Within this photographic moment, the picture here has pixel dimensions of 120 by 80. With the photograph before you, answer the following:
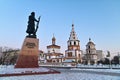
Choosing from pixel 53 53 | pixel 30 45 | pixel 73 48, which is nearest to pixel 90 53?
pixel 73 48

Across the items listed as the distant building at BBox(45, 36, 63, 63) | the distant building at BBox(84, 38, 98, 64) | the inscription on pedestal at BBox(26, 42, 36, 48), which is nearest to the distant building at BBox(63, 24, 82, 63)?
the distant building at BBox(84, 38, 98, 64)

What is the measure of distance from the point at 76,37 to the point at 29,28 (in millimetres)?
59445

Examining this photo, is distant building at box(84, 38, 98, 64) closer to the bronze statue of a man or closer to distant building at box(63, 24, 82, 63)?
distant building at box(63, 24, 82, 63)

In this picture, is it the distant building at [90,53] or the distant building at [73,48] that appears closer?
the distant building at [73,48]

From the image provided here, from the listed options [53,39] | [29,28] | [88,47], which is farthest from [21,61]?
[53,39]

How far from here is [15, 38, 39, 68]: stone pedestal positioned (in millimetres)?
25453

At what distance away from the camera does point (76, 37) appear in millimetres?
86375

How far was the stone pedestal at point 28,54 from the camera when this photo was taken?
83.5ft

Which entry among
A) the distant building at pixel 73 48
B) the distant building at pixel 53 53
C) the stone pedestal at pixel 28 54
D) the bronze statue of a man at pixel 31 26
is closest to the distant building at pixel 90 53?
the distant building at pixel 73 48

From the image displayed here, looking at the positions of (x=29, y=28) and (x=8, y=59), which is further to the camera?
(x=8, y=59)

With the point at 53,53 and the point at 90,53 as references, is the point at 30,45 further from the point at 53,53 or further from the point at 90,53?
the point at 53,53

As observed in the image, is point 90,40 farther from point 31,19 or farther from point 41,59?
point 31,19

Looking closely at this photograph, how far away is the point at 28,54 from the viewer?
1035 inches

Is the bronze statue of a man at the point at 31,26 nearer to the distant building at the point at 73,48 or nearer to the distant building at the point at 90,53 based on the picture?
the distant building at the point at 73,48
